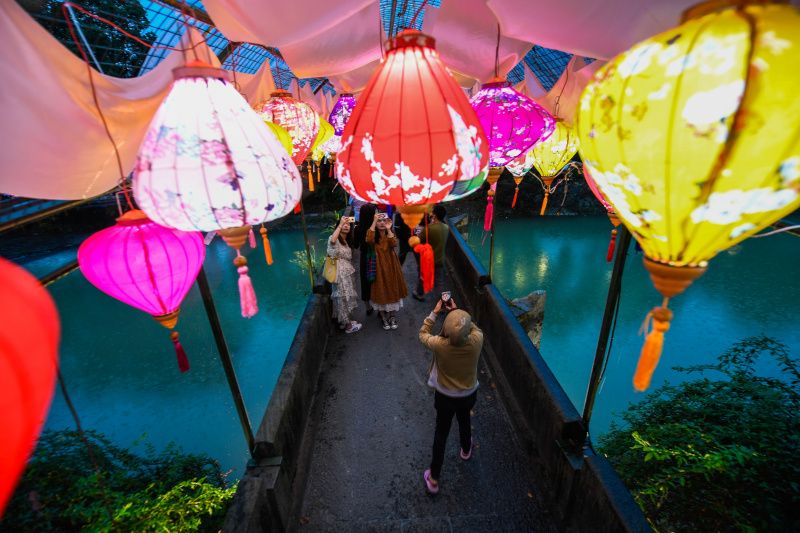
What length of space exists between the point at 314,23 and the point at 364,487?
3636mm

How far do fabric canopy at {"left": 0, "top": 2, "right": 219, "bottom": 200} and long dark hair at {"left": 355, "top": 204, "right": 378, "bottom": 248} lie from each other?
2.60 m

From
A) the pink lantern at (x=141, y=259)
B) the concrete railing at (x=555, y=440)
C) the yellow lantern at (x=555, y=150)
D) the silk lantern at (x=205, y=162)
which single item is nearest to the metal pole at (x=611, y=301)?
the concrete railing at (x=555, y=440)

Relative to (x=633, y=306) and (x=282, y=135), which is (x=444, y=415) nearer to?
(x=282, y=135)

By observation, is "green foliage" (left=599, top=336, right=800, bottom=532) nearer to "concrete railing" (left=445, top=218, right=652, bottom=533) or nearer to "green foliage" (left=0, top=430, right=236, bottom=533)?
"concrete railing" (left=445, top=218, right=652, bottom=533)

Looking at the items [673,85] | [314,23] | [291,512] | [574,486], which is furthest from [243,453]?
[673,85]

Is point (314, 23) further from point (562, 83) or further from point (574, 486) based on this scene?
point (574, 486)

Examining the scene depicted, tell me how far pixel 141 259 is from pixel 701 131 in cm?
247

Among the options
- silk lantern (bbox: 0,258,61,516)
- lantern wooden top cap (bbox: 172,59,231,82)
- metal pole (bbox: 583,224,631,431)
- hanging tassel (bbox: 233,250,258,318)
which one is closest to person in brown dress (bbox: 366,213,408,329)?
hanging tassel (bbox: 233,250,258,318)

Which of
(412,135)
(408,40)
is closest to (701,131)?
(412,135)

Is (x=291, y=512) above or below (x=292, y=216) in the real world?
above

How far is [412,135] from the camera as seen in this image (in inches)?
63.4

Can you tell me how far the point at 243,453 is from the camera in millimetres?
5910

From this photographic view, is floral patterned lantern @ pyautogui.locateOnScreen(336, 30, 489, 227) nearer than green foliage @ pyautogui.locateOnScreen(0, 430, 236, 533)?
Yes

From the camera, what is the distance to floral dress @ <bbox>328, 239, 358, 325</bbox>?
15.1ft
